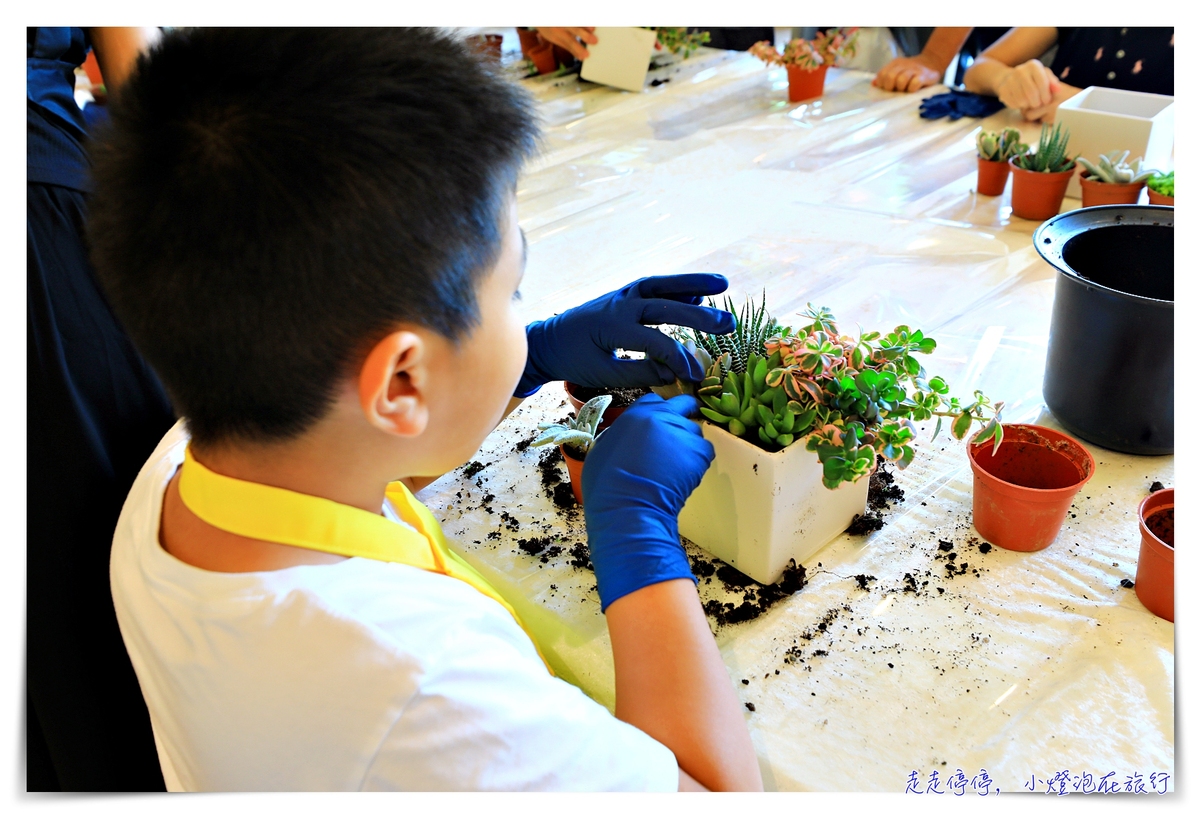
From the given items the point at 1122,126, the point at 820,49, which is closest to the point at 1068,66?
the point at 820,49

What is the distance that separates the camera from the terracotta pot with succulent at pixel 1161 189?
1408 millimetres

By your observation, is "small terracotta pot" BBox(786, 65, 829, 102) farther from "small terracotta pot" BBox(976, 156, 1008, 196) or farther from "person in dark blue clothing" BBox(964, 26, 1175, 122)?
"small terracotta pot" BBox(976, 156, 1008, 196)

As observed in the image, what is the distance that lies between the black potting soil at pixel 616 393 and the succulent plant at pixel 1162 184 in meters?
1.06

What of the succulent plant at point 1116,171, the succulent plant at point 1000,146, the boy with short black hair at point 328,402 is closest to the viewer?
the boy with short black hair at point 328,402

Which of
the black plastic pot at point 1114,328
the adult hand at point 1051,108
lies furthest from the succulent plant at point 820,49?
the black plastic pot at point 1114,328

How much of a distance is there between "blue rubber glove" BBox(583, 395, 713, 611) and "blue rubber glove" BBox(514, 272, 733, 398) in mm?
74

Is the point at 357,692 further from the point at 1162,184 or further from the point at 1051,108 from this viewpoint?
the point at 1051,108

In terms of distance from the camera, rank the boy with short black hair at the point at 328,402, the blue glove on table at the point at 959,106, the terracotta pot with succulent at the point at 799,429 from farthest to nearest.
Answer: the blue glove on table at the point at 959,106 < the terracotta pot with succulent at the point at 799,429 < the boy with short black hair at the point at 328,402

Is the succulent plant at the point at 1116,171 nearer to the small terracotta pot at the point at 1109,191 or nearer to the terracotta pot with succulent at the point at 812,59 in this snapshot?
the small terracotta pot at the point at 1109,191

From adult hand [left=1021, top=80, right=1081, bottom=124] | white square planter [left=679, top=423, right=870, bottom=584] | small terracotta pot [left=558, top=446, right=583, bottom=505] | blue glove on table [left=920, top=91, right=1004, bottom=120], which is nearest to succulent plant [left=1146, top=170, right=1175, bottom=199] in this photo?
adult hand [left=1021, top=80, right=1081, bottom=124]

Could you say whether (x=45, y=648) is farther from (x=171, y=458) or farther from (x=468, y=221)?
(x=468, y=221)

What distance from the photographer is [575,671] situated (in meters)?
0.84

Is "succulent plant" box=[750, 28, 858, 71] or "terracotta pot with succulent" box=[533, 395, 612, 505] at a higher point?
"succulent plant" box=[750, 28, 858, 71]

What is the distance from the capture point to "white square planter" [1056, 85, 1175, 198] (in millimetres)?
1593
